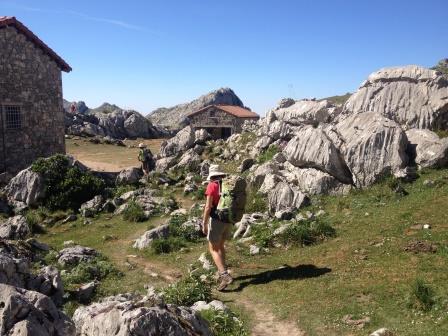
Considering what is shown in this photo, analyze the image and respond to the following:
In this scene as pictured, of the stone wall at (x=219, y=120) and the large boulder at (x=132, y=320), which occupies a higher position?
the stone wall at (x=219, y=120)

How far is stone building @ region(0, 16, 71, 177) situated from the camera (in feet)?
93.8

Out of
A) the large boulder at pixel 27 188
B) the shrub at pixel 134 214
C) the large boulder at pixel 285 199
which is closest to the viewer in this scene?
the large boulder at pixel 285 199

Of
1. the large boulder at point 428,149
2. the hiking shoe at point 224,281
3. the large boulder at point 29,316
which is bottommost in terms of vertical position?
the hiking shoe at point 224,281

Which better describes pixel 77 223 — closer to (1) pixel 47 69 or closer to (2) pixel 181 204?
(2) pixel 181 204

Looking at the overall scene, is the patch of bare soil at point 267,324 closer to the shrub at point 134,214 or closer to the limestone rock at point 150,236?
the limestone rock at point 150,236

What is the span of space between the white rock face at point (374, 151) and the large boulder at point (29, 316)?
1504 cm

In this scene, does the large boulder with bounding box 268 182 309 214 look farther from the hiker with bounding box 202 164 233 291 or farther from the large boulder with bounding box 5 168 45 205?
the large boulder with bounding box 5 168 45 205

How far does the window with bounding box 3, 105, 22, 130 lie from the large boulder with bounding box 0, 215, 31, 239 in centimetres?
1222

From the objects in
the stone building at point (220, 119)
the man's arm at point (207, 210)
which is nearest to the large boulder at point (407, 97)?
the man's arm at point (207, 210)

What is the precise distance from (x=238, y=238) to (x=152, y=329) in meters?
10.3

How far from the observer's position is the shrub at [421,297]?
8.80 meters

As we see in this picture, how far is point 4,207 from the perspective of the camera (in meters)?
23.2

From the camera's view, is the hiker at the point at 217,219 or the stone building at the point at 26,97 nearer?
the hiker at the point at 217,219

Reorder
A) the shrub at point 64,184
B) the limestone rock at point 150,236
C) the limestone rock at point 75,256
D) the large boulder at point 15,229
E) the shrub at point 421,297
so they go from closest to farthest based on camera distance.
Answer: the shrub at point 421,297 < the limestone rock at point 75,256 < the limestone rock at point 150,236 < the large boulder at point 15,229 < the shrub at point 64,184
